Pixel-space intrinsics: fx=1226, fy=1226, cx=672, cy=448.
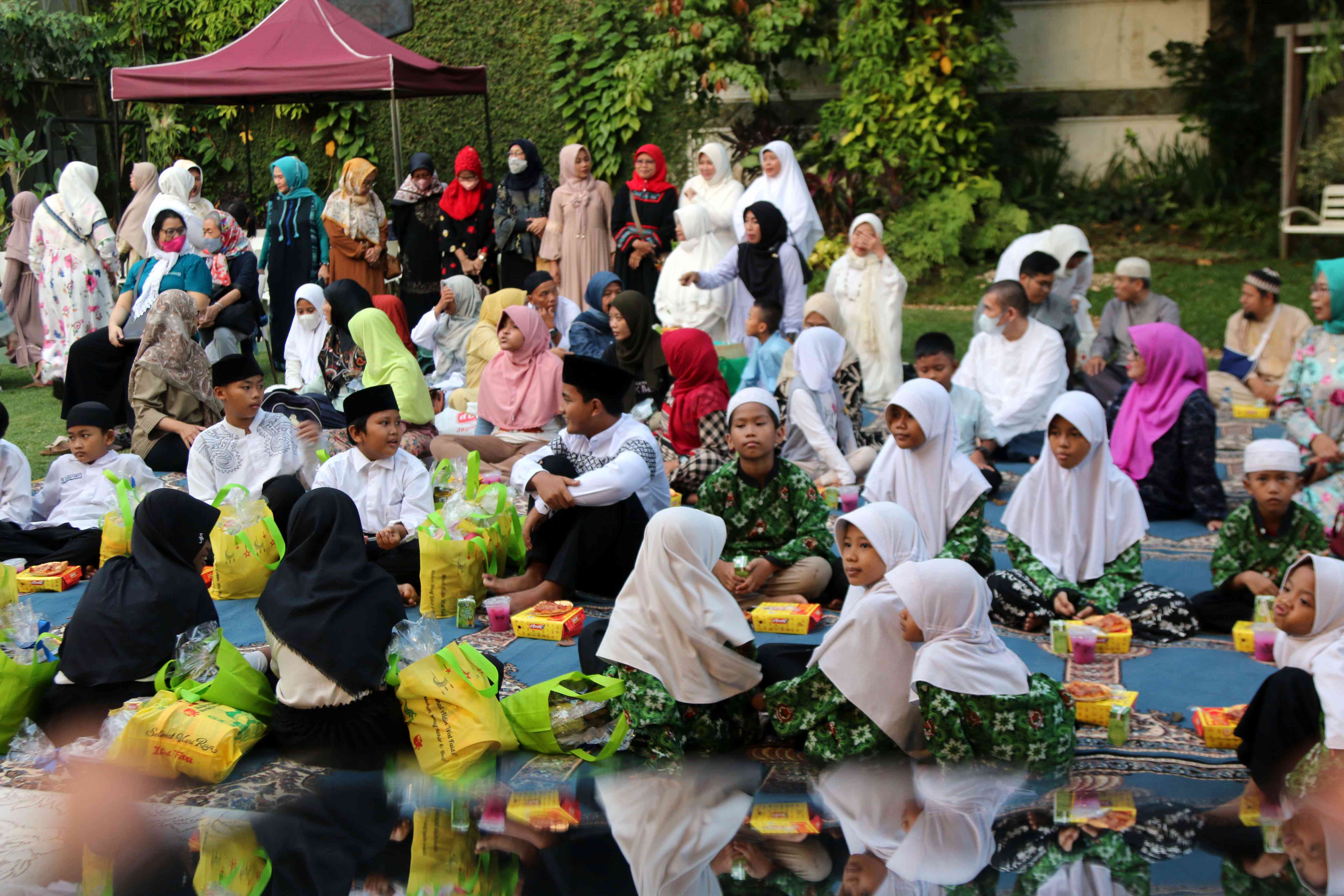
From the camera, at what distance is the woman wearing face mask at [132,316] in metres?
6.95

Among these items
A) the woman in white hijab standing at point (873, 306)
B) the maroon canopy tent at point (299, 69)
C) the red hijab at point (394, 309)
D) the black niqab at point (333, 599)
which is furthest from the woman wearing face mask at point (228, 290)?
the black niqab at point (333, 599)

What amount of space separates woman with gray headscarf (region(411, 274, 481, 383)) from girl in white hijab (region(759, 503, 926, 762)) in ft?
16.0

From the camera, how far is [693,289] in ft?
26.7

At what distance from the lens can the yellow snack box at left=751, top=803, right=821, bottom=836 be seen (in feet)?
8.91

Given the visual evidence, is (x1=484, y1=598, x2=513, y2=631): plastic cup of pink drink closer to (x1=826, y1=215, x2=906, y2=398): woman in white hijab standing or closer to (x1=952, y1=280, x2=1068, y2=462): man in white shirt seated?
(x1=952, y1=280, x2=1068, y2=462): man in white shirt seated

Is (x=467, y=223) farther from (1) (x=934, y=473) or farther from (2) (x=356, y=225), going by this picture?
(1) (x=934, y=473)

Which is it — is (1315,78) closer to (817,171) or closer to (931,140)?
(931,140)

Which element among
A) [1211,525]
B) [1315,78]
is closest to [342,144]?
[1315,78]

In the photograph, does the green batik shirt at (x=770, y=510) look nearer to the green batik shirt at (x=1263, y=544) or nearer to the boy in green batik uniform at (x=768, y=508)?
the boy in green batik uniform at (x=768, y=508)

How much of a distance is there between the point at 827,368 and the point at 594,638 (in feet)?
9.00

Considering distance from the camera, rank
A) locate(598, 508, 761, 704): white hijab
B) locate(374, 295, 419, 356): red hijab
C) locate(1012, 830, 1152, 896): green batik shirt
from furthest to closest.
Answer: locate(374, 295, 419, 356): red hijab, locate(598, 508, 761, 704): white hijab, locate(1012, 830, 1152, 896): green batik shirt

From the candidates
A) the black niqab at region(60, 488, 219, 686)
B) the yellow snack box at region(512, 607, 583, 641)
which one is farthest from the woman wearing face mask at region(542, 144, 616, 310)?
the black niqab at region(60, 488, 219, 686)

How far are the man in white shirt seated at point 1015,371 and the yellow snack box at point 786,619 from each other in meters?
2.59

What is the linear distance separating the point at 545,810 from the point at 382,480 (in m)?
2.15
